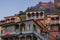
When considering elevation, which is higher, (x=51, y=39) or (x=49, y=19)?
(x=49, y=19)

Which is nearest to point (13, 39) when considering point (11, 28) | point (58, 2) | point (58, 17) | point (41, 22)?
point (11, 28)

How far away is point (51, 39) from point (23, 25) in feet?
24.5

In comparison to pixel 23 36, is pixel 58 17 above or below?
above

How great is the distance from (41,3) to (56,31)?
146ft

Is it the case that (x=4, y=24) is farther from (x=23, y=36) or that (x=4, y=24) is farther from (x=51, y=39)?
(x=51, y=39)

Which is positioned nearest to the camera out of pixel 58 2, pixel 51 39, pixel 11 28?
pixel 51 39

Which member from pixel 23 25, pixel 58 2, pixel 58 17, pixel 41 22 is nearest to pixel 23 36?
pixel 23 25

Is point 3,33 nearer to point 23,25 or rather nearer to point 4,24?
point 4,24

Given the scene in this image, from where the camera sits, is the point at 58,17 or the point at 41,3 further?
the point at 41,3

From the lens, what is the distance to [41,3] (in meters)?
95.8

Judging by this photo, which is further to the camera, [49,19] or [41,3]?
[41,3]

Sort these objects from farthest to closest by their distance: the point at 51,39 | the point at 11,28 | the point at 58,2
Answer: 1. the point at 58,2
2. the point at 11,28
3. the point at 51,39

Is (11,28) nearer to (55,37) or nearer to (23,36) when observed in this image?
(23,36)

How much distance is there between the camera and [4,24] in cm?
5694
